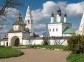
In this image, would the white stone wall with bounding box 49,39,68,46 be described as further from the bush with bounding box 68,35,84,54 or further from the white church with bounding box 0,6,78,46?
the bush with bounding box 68,35,84,54

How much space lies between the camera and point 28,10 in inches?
3533

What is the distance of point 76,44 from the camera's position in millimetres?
30938

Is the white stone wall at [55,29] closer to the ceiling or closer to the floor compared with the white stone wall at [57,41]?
closer to the ceiling

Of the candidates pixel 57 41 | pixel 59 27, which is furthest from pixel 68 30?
pixel 57 41

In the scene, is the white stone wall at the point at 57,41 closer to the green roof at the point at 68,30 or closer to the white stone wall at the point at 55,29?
the green roof at the point at 68,30

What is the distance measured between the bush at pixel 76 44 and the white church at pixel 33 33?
35964 mm

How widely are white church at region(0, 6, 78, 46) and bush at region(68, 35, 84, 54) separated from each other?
36.0 m

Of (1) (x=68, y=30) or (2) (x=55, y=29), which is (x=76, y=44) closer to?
(1) (x=68, y=30)

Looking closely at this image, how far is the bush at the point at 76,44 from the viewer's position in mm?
30317

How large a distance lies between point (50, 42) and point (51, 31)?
1377 centimetres

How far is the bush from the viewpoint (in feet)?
99.5

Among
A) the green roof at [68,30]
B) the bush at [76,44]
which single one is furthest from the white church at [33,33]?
the bush at [76,44]

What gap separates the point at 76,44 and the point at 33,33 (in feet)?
185

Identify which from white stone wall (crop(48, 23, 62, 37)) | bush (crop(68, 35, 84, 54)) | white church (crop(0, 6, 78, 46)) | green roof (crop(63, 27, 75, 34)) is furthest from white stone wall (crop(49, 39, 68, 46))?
bush (crop(68, 35, 84, 54))
